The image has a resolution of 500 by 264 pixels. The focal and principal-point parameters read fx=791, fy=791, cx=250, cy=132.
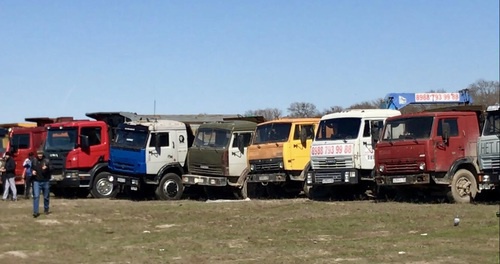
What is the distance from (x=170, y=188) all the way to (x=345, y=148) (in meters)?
7.01

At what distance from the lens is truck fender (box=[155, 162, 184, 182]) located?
26109 mm

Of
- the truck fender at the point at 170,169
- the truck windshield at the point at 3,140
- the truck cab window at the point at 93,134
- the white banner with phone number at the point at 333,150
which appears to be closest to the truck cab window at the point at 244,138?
the truck fender at the point at 170,169

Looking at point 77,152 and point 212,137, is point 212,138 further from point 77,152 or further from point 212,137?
point 77,152

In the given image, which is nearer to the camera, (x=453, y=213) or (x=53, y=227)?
(x=453, y=213)

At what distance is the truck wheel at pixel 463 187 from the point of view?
19.9 metres

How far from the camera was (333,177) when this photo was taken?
22109mm

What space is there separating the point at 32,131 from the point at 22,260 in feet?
54.2

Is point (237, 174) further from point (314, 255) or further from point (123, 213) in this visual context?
point (314, 255)

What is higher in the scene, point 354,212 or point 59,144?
point 59,144

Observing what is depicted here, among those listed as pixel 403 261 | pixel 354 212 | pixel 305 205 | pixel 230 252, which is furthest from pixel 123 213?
pixel 403 261

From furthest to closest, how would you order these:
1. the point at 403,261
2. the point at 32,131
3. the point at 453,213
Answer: the point at 32,131 → the point at 453,213 → the point at 403,261

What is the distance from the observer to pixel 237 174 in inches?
998

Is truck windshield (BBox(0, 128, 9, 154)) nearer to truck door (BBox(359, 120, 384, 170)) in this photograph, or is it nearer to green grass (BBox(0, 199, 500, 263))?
green grass (BBox(0, 199, 500, 263))

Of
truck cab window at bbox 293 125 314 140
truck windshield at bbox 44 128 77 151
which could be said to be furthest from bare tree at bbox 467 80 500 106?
truck windshield at bbox 44 128 77 151
